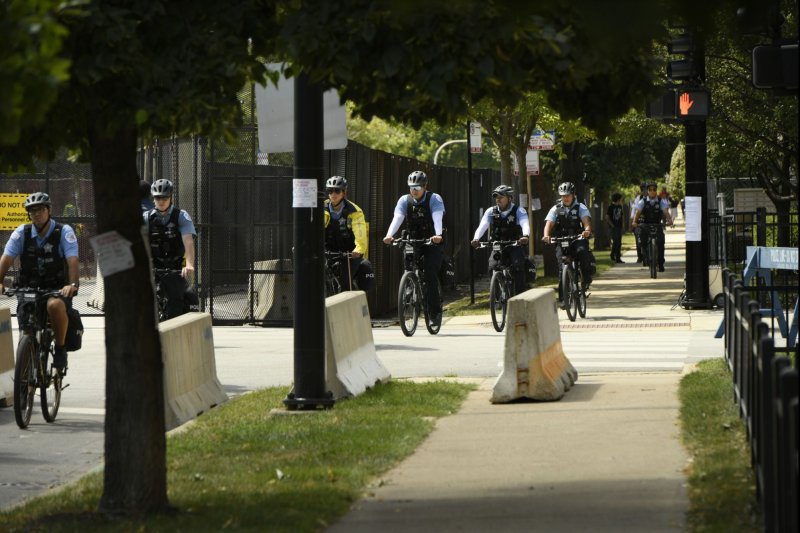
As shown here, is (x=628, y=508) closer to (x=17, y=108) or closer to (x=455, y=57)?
(x=455, y=57)

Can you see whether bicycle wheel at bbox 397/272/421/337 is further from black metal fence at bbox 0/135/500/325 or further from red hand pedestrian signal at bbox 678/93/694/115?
red hand pedestrian signal at bbox 678/93/694/115

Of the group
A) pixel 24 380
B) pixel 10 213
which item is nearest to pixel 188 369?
pixel 24 380

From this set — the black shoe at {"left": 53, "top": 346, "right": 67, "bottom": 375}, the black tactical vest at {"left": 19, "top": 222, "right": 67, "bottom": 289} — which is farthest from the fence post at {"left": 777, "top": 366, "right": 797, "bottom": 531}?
the black tactical vest at {"left": 19, "top": 222, "right": 67, "bottom": 289}

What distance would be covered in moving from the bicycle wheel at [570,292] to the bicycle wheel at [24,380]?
9.83 m

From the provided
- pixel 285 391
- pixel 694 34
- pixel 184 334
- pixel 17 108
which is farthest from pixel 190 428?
pixel 694 34

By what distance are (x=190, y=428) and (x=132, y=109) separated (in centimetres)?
426

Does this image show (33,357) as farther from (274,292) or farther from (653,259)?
(653,259)

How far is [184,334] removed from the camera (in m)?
11.3

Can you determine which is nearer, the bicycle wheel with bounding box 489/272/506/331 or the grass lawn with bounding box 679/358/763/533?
the grass lawn with bounding box 679/358/763/533

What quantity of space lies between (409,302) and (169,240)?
17.5 ft

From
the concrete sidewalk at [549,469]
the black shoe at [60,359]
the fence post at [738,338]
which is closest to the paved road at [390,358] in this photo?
the black shoe at [60,359]

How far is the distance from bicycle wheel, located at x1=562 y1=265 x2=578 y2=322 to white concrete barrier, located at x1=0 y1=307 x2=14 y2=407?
883cm

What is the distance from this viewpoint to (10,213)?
22656mm

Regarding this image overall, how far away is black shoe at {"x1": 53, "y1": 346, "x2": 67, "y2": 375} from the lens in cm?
1164
